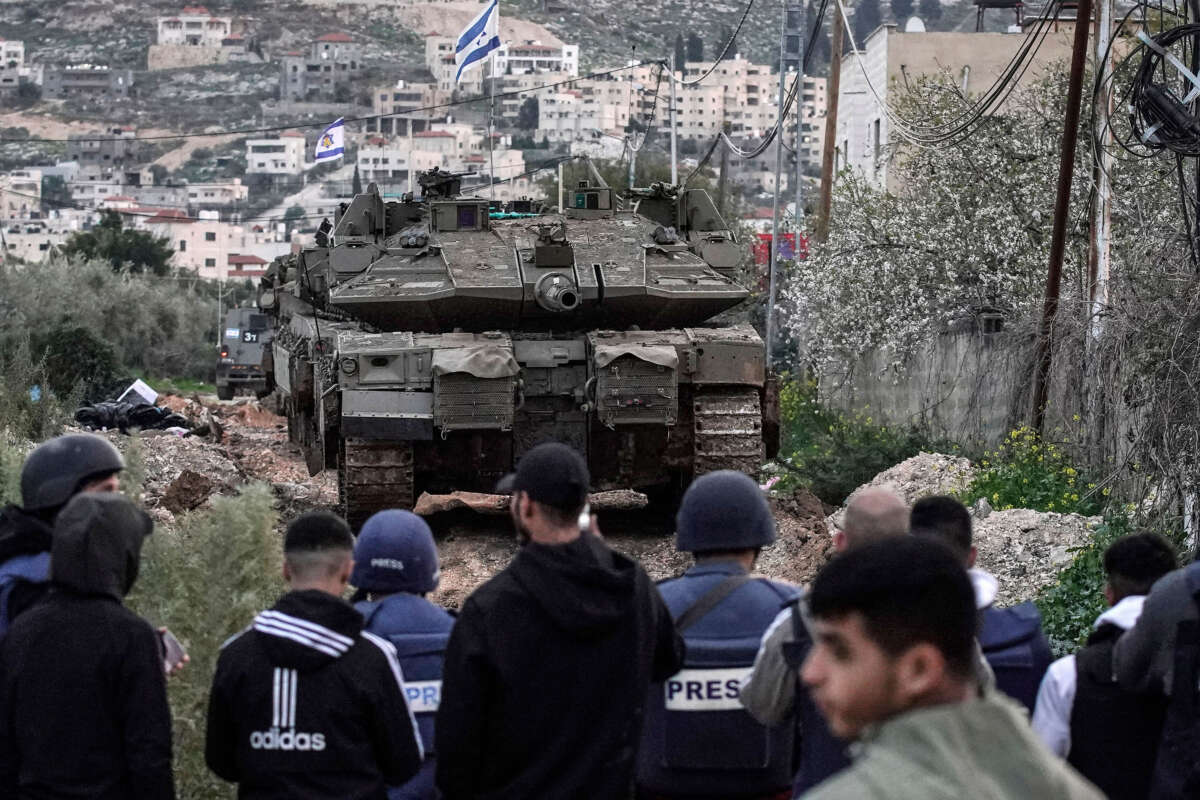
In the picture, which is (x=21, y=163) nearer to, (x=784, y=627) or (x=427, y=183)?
(x=427, y=183)

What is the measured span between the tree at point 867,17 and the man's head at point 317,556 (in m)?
158

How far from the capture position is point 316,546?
5004mm

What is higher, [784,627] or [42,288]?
[784,627]

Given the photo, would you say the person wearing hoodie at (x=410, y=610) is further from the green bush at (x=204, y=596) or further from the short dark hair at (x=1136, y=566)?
Result: the short dark hair at (x=1136, y=566)

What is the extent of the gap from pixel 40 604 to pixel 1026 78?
35.0 meters

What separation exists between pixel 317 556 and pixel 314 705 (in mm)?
415

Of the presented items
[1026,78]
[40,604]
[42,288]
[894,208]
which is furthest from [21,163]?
[40,604]

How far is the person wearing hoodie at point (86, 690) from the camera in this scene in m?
4.78

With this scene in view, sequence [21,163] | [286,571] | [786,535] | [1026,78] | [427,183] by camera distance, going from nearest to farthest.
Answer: [286,571]
[786,535]
[427,183]
[1026,78]
[21,163]

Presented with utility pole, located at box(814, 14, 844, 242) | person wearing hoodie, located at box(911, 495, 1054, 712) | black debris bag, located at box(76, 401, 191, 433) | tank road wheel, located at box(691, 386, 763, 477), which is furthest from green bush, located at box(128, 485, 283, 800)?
utility pole, located at box(814, 14, 844, 242)

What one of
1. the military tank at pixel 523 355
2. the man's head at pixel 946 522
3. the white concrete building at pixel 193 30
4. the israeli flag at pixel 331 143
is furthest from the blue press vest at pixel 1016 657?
the white concrete building at pixel 193 30

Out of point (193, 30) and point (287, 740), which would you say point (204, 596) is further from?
point (193, 30)

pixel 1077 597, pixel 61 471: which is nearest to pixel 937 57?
pixel 1077 597

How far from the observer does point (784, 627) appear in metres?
4.80
